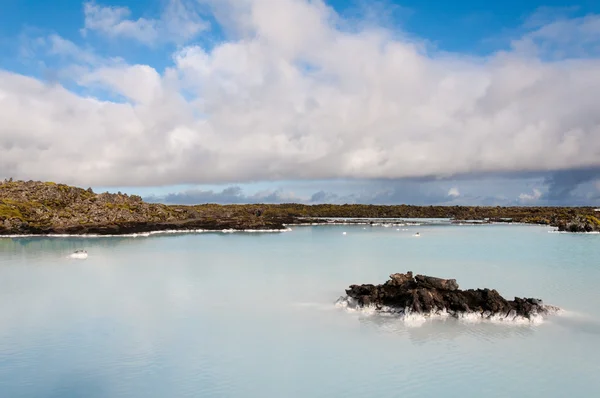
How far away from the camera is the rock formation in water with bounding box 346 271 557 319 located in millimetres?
23859

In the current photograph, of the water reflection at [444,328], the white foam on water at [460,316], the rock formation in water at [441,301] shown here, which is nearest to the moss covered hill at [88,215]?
the rock formation in water at [441,301]

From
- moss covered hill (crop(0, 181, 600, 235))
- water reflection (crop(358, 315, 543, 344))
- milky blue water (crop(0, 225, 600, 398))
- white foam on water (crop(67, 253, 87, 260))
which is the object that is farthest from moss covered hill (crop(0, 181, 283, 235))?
water reflection (crop(358, 315, 543, 344))

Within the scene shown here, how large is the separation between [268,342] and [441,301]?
Answer: 10.2 meters

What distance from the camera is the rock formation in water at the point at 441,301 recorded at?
939 inches

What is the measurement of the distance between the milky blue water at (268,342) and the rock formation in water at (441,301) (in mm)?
1075

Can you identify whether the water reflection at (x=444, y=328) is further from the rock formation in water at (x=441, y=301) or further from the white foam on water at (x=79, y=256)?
the white foam on water at (x=79, y=256)

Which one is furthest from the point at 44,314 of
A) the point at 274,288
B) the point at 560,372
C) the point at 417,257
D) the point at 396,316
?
the point at 417,257

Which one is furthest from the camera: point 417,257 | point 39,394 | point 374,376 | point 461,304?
point 417,257

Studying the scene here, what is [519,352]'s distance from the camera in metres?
18.9

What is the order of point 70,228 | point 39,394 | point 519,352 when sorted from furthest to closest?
point 70,228 < point 519,352 < point 39,394

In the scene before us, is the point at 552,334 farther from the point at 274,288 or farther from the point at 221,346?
the point at 274,288

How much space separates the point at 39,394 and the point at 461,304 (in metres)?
19.9

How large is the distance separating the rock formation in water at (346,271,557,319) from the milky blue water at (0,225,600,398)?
1.08m

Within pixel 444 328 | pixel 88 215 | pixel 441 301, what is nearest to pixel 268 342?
pixel 444 328
